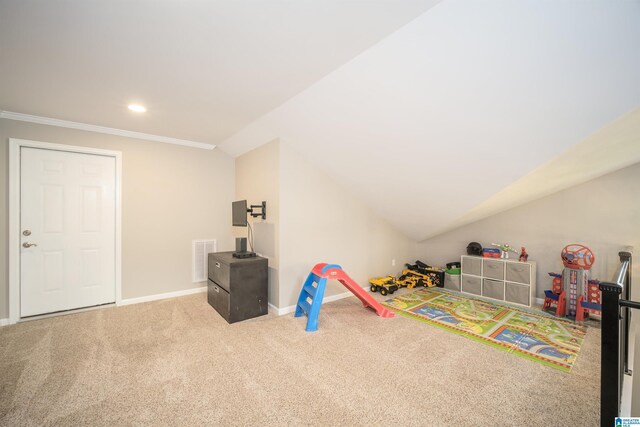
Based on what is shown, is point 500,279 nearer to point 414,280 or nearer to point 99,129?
point 414,280

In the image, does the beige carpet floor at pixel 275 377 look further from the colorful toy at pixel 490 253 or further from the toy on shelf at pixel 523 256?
the colorful toy at pixel 490 253

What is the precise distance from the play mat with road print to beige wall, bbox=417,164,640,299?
3.29ft

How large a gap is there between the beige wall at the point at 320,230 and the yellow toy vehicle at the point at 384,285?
160 mm

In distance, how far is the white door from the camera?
3.26 m

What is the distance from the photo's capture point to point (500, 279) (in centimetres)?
408

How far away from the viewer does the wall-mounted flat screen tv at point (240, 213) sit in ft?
11.7

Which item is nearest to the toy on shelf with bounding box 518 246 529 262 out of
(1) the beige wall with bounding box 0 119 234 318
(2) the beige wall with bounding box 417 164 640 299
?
(2) the beige wall with bounding box 417 164 640 299

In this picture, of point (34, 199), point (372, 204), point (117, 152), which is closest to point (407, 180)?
point (372, 204)

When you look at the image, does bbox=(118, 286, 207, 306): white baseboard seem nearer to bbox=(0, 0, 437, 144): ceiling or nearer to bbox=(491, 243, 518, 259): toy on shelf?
bbox=(0, 0, 437, 144): ceiling

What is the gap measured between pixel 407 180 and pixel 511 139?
3.93ft

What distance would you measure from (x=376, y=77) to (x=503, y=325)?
3151mm

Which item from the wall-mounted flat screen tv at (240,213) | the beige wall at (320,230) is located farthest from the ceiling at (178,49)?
the wall-mounted flat screen tv at (240,213)

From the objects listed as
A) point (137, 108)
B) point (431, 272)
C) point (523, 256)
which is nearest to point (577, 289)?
point (523, 256)

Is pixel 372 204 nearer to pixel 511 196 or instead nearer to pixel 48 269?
pixel 511 196
